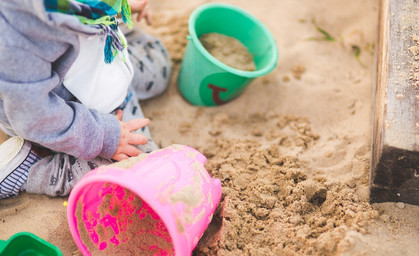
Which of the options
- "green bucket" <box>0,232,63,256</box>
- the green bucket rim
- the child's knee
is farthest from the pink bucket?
the child's knee

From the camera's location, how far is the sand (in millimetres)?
1259

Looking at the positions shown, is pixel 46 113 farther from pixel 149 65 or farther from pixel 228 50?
pixel 228 50

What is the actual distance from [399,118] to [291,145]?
53 cm

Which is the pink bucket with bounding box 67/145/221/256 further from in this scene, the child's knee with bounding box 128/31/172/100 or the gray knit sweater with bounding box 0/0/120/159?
the child's knee with bounding box 128/31/172/100

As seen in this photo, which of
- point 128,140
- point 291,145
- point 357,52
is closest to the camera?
point 128,140

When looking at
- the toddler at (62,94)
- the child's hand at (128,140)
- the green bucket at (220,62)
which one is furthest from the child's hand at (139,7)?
the child's hand at (128,140)

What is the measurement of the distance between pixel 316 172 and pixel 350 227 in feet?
1.03

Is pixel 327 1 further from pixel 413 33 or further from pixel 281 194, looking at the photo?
pixel 281 194

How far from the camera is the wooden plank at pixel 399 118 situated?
3.77 ft

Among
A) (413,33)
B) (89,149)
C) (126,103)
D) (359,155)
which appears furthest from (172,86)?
(413,33)

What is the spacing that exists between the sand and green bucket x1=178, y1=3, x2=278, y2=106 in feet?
0.29

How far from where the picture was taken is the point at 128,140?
1.42 m

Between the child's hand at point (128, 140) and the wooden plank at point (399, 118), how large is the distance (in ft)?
2.59

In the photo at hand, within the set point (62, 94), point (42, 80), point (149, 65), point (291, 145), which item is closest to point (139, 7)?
point (149, 65)
